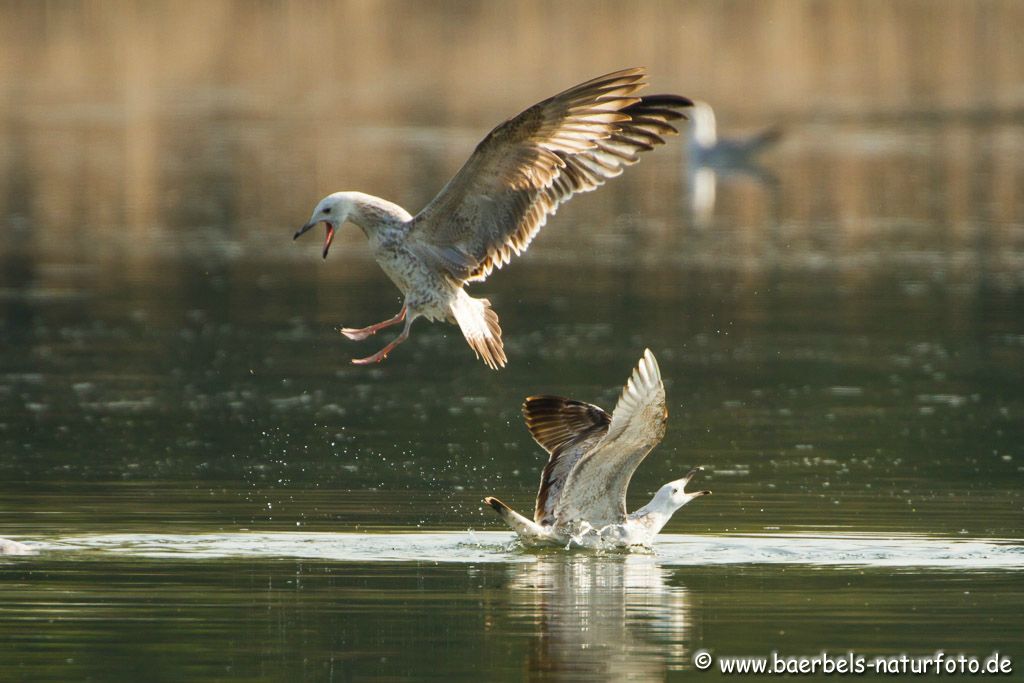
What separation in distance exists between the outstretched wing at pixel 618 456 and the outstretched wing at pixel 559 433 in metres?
0.12

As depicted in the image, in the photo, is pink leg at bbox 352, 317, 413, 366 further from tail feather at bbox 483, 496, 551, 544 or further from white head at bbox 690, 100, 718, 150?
white head at bbox 690, 100, 718, 150

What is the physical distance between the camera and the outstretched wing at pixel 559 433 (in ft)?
38.5

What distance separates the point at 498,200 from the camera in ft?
40.1

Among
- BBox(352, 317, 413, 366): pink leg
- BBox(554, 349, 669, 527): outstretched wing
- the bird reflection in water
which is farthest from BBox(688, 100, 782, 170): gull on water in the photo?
the bird reflection in water

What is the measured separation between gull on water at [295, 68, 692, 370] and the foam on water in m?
1.09

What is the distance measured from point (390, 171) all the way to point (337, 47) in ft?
103

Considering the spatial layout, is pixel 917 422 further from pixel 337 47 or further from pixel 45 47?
pixel 337 47

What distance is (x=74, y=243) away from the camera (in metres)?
27.6

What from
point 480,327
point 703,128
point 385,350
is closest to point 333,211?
point 385,350

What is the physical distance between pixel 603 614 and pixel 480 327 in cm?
279

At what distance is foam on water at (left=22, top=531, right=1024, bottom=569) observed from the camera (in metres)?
11.2

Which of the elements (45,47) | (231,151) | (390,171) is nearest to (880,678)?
(390,171)

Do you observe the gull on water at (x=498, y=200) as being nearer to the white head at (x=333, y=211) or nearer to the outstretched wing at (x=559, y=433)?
the white head at (x=333, y=211)

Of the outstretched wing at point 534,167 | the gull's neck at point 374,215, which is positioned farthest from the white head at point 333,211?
the outstretched wing at point 534,167
